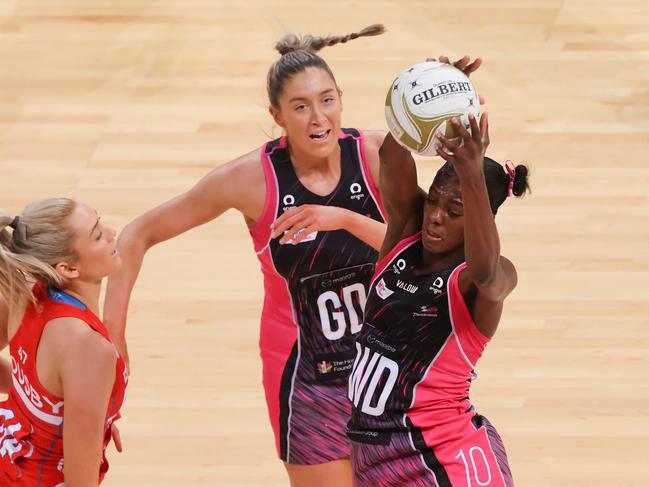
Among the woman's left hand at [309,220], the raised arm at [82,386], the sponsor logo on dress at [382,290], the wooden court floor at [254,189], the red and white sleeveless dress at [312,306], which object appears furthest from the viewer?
the wooden court floor at [254,189]

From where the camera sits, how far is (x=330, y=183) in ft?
11.4

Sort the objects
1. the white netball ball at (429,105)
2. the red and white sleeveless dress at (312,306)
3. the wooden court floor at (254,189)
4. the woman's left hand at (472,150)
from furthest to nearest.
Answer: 1. the wooden court floor at (254,189)
2. the red and white sleeveless dress at (312,306)
3. the white netball ball at (429,105)
4. the woman's left hand at (472,150)

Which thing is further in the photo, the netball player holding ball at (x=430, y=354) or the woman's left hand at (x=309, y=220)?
the woman's left hand at (x=309, y=220)

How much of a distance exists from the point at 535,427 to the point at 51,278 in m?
2.26

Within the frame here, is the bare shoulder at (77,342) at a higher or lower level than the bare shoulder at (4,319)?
higher

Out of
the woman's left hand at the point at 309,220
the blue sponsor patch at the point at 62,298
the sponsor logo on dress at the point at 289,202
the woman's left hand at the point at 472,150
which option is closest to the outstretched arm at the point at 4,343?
the blue sponsor patch at the point at 62,298

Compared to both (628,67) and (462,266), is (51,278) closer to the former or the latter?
(462,266)

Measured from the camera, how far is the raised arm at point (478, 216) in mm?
2621

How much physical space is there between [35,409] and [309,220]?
84 centimetres

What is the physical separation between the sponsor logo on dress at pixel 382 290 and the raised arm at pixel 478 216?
0.25 metres

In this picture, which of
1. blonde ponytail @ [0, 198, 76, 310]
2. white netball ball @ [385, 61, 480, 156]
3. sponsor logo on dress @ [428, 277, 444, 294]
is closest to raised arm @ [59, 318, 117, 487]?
blonde ponytail @ [0, 198, 76, 310]

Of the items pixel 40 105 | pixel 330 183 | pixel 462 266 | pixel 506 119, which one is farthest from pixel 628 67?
pixel 462 266

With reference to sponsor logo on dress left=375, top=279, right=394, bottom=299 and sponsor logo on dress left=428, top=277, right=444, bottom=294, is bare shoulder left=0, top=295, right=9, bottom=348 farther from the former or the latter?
sponsor logo on dress left=428, top=277, right=444, bottom=294

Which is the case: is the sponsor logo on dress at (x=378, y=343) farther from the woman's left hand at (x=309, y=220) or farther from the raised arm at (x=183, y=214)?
the raised arm at (x=183, y=214)
